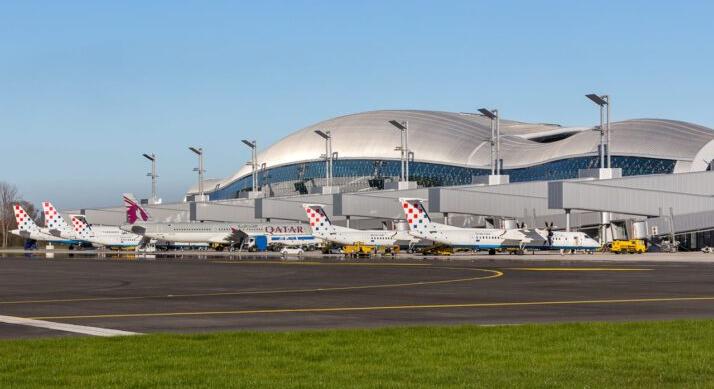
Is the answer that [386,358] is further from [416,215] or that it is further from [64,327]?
[416,215]

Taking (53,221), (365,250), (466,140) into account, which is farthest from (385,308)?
(466,140)

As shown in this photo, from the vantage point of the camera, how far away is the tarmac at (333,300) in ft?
85.0

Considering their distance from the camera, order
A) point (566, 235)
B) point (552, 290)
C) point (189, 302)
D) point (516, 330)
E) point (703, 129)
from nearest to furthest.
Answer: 1. point (516, 330)
2. point (189, 302)
3. point (552, 290)
4. point (566, 235)
5. point (703, 129)

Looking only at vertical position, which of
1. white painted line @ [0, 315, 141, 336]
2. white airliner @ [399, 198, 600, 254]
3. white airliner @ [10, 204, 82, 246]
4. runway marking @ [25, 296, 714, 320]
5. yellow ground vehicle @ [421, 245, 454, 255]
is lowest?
runway marking @ [25, 296, 714, 320]

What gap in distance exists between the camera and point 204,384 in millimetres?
15328

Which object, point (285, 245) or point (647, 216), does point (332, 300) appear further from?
point (285, 245)

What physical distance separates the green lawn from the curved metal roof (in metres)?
116

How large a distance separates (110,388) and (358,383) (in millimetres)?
3512

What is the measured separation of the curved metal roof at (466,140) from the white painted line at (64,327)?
377 ft

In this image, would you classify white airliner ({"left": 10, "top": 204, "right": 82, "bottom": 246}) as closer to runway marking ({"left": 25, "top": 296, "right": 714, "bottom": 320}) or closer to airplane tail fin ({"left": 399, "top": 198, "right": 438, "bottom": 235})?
airplane tail fin ({"left": 399, "top": 198, "right": 438, "bottom": 235})

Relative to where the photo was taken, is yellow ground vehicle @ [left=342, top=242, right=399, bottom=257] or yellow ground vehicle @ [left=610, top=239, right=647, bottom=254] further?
yellow ground vehicle @ [left=342, top=242, right=399, bottom=257]

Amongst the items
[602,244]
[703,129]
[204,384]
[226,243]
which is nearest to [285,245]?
[226,243]

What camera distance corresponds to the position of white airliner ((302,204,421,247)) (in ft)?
338

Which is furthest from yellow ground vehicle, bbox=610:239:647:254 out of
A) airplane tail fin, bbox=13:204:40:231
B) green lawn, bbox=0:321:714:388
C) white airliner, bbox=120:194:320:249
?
airplane tail fin, bbox=13:204:40:231
